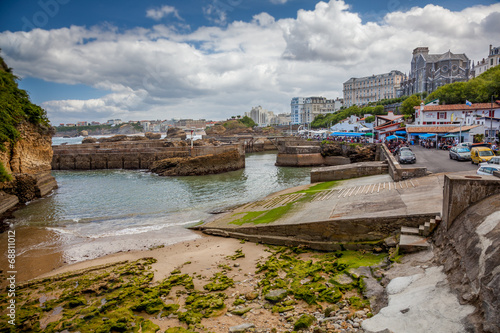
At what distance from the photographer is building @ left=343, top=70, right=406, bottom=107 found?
134m

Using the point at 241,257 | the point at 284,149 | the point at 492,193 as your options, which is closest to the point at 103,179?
the point at 284,149

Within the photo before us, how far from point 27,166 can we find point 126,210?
38.0ft

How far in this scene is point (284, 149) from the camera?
44.1 m

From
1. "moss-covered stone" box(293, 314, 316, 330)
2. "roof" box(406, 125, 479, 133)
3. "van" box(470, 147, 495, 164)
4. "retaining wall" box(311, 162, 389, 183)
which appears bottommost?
"moss-covered stone" box(293, 314, 316, 330)

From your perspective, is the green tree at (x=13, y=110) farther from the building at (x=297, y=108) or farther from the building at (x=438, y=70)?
the building at (x=297, y=108)

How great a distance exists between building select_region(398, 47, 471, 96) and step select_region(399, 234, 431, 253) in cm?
9693

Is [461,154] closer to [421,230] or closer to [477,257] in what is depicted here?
[421,230]

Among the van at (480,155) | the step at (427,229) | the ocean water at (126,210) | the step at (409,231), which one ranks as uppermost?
the van at (480,155)

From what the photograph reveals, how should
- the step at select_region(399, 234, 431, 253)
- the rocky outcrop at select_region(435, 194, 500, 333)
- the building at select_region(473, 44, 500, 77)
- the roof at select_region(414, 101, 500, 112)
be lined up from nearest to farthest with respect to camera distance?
the rocky outcrop at select_region(435, 194, 500, 333)
the step at select_region(399, 234, 431, 253)
the roof at select_region(414, 101, 500, 112)
the building at select_region(473, 44, 500, 77)

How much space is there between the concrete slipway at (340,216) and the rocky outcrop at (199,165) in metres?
20.1

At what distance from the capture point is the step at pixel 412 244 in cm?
797

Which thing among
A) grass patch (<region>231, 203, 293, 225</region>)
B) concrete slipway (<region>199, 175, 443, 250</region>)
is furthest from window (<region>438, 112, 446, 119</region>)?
grass patch (<region>231, 203, 293, 225</region>)

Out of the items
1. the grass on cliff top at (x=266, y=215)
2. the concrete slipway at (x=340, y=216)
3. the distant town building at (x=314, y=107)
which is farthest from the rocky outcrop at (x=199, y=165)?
the distant town building at (x=314, y=107)

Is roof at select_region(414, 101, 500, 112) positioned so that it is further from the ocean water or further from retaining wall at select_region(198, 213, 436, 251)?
retaining wall at select_region(198, 213, 436, 251)
